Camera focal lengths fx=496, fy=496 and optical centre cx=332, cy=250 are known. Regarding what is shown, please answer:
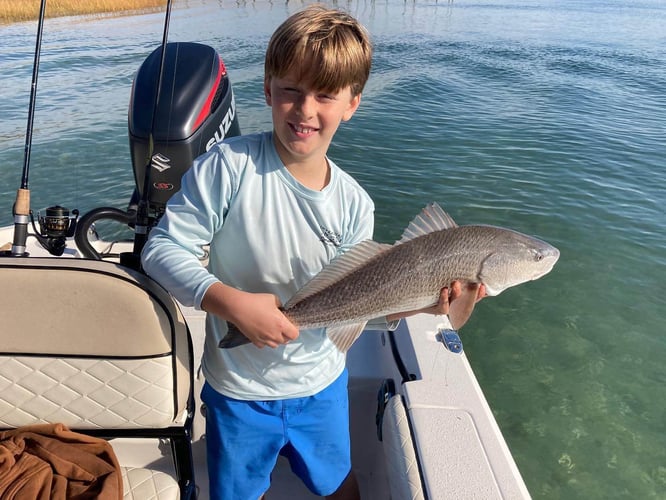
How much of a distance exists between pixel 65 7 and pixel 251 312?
3481 cm

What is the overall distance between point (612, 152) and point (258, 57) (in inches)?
484

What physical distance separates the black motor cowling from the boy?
1.87 meters

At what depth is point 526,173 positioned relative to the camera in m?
9.47

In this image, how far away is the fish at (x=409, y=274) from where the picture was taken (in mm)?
1697

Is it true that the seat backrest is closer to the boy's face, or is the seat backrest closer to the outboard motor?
the boy's face

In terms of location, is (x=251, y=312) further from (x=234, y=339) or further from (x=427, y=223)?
(x=427, y=223)

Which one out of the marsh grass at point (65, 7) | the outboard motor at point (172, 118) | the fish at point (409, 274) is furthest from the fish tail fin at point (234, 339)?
the marsh grass at point (65, 7)

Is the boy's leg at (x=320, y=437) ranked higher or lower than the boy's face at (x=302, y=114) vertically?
lower

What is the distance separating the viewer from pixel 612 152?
34.8 ft

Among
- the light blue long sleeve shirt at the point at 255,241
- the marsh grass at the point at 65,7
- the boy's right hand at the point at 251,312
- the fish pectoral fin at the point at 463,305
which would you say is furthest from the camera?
the marsh grass at the point at 65,7

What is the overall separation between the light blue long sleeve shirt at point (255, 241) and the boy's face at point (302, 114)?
0.10 metres

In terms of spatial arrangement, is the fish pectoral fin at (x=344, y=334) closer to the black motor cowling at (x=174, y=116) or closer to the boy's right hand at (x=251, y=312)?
the boy's right hand at (x=251, y=312)

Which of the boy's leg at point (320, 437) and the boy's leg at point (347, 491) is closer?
Result: the boy's leg at point (320, 437)

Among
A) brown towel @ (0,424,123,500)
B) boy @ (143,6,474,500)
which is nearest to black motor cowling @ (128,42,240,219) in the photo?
brown towel @ (0,424,123,500)
